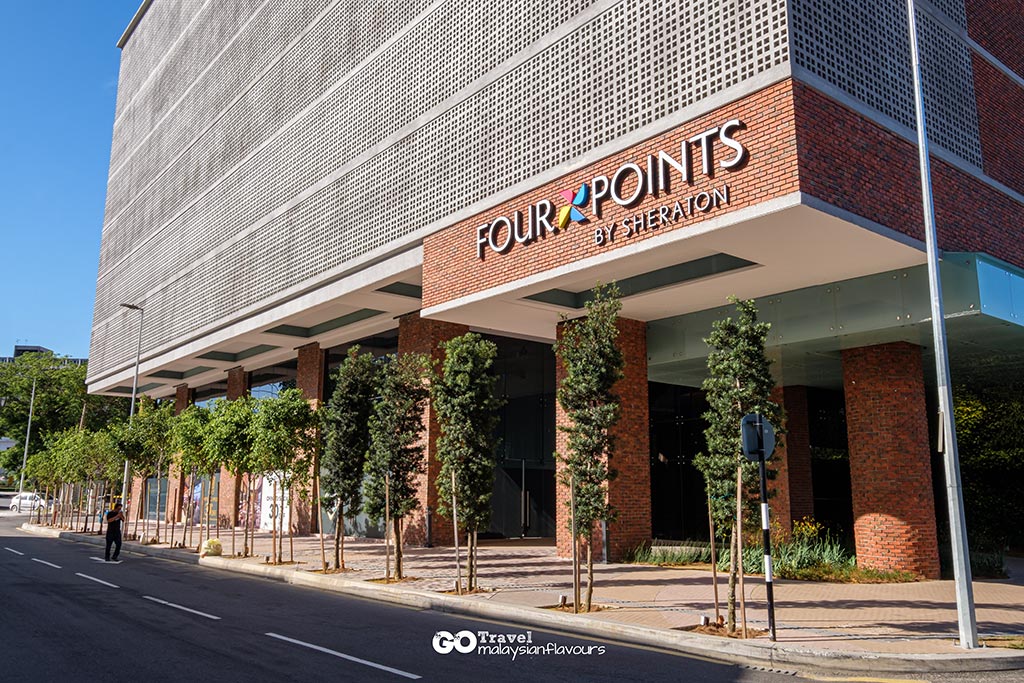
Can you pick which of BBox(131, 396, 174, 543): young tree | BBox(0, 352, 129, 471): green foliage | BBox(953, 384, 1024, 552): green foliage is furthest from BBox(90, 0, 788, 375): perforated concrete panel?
BBox(0, 352, 129, 471): green foliage

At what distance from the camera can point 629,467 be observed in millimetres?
20172

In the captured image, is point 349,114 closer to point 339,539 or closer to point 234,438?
point 234,438

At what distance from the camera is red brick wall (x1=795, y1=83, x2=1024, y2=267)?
13.2 metres

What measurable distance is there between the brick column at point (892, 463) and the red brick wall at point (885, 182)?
3.17 metres

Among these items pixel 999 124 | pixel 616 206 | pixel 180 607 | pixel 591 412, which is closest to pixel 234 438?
pixel 180 607

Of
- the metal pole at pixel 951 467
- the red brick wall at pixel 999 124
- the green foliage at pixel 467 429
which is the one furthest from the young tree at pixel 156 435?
the red brick wall at pixel 999 124

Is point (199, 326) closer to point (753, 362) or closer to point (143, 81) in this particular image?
point (143, 81)

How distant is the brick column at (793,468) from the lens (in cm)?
2303

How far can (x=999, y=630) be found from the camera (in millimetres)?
11070

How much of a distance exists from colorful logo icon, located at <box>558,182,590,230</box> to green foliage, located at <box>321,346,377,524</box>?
667 centimetres

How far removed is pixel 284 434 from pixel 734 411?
13.5 m

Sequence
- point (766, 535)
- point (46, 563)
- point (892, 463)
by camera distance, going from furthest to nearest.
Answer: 1. point (46, 563)
2. point (892, 463)
3. point (766, 535)

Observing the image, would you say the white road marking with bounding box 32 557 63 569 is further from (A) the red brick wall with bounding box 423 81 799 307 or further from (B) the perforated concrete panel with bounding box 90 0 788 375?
(A) the red brick wall with bounding box 423 81 799 307

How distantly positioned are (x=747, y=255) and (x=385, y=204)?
12261mm
